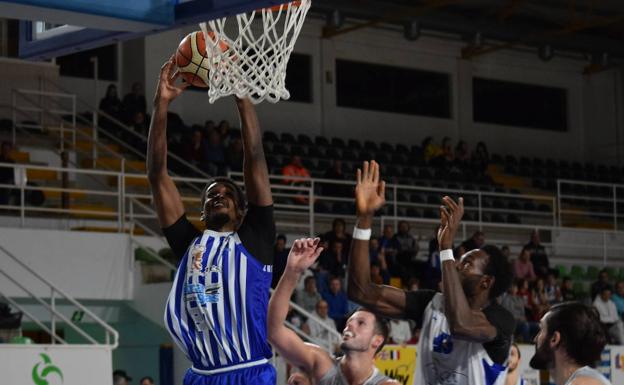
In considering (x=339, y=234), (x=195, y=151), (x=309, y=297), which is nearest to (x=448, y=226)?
(x=309, y=297)

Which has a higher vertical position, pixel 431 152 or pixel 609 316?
pixel 431 152

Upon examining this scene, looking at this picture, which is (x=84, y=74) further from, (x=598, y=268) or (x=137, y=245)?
(x=598, y=268)

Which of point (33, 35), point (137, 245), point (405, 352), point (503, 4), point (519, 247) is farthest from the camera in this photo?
point (503, 4)

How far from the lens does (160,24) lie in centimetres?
589

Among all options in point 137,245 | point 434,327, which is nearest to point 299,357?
point 434,327

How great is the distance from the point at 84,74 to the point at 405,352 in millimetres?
9590

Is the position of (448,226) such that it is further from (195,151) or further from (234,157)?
(234,157)

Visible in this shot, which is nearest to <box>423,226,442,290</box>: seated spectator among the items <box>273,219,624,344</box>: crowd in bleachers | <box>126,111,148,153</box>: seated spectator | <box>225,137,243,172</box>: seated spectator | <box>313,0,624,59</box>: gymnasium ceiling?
<box>273,219,624,344</box>: crowd in bleachers

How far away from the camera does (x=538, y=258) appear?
19.4 meters

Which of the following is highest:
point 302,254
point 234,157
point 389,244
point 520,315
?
point 234,157

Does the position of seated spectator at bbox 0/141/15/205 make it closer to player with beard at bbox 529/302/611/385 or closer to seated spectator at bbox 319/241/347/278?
seated spectator at bbox 319/241/347/278

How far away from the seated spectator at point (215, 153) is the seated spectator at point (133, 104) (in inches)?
46.0

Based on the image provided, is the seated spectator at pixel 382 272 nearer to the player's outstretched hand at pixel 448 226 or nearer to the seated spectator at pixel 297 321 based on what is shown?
the seated spectator at pixel 297 321

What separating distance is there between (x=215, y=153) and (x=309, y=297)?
4.49m
